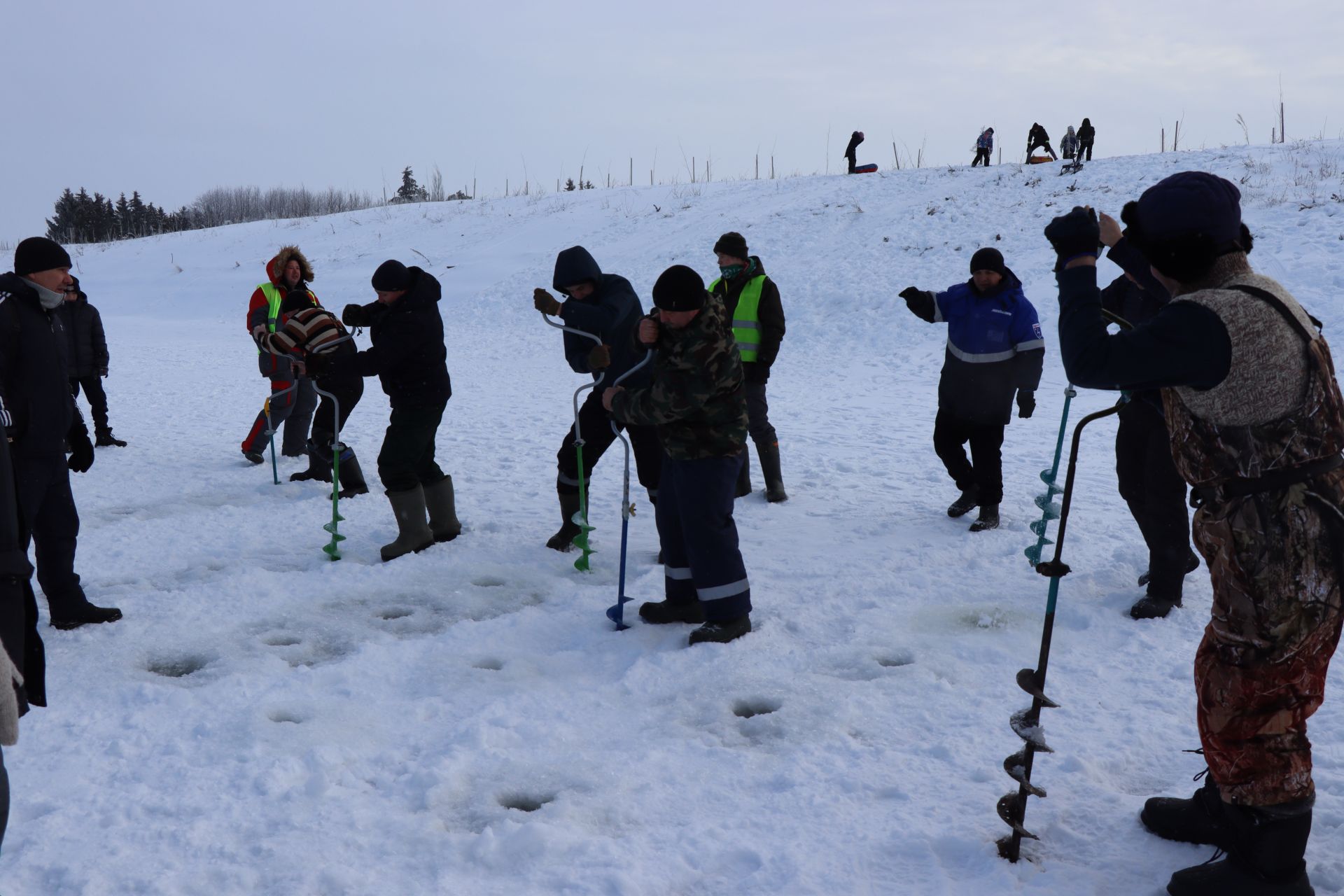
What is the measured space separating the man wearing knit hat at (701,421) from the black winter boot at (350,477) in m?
3.42

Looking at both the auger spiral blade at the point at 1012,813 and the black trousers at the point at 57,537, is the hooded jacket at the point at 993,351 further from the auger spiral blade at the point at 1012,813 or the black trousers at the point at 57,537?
the black trousers at the point at 57,537

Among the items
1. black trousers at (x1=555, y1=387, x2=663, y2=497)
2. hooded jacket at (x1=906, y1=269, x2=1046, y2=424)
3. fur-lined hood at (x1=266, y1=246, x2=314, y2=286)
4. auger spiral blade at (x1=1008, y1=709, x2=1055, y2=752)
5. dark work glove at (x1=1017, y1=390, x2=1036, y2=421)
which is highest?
fur-lined hood at (x1=266, y1=246, x2=314, y2=286)

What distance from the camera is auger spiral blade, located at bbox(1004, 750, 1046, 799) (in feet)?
9.08

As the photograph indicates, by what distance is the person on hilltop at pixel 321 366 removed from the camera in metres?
6.06

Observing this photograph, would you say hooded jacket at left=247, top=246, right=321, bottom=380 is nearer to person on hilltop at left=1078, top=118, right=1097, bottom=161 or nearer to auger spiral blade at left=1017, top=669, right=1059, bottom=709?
auger spiral blade at left=1017, top=669, right=1059, bottom=709

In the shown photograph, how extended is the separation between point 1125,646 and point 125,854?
13.0ft

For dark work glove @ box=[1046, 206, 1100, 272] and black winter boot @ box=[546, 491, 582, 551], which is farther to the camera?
black winter boot @ box=[546, 491, 582, 551]

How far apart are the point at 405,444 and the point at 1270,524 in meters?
4.63

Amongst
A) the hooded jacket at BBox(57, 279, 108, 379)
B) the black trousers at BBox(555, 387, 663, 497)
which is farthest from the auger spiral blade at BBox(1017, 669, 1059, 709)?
the hooded jacket at BBox(57, 279, 108, 379)

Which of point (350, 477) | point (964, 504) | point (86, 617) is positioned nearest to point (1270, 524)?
point (964, 504)

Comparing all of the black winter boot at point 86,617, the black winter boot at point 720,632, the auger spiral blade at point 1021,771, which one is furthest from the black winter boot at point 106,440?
the auger spiral blade at point 1021,771

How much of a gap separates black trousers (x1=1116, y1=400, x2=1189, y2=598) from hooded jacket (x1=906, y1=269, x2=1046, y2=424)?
1234 millimetres

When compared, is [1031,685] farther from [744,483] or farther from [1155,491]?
[744,483]

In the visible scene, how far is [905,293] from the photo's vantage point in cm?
620
